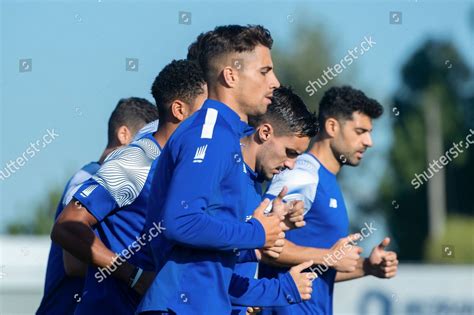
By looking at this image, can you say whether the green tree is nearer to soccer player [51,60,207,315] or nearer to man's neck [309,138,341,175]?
man's neck [309,138,341,175]

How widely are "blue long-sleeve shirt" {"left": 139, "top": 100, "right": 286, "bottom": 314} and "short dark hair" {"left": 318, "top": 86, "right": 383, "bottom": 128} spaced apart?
137 inches

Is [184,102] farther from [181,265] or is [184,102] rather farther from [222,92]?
[181,265]

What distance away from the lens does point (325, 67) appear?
54312mm

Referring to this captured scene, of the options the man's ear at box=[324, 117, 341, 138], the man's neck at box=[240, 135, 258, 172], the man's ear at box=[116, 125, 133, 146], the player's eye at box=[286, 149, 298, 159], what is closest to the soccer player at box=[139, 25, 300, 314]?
the man's neck at box=[240, 135, 258, 172]

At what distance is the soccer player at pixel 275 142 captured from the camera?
21.7ft

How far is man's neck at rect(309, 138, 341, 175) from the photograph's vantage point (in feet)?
27.2

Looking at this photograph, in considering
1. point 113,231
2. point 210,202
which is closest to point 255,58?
point 210,202

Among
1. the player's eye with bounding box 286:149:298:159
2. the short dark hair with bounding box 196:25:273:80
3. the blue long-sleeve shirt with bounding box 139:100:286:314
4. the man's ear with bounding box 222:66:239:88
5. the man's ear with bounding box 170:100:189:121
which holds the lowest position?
the blue long-sleeve shirt with bounding box 139:100:286:314

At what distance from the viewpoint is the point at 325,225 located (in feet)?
25.3

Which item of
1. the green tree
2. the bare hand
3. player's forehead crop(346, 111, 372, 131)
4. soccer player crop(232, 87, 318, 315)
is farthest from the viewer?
the green tree

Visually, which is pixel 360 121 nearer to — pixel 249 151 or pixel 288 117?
pixel 288 117

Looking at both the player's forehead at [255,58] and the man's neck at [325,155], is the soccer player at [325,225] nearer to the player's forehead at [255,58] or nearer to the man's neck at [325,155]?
the man's neck at [325,155]

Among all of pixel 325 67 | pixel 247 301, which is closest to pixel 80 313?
pixel 247 301

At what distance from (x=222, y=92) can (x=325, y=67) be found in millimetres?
49087
